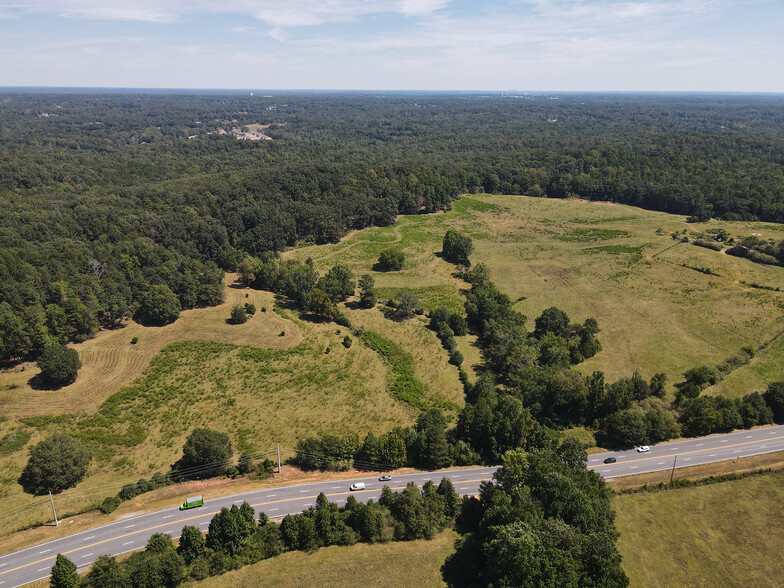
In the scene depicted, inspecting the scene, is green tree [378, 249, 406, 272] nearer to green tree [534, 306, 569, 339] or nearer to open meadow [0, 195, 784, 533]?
open meadow [0, 195, 784, 533]

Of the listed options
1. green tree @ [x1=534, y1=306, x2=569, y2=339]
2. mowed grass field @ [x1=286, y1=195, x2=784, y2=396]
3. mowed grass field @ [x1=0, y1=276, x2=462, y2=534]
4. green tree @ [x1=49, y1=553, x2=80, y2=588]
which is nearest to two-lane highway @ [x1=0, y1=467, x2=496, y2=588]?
green tree @ [x1=49, y1=553, x2=80, y2=588]

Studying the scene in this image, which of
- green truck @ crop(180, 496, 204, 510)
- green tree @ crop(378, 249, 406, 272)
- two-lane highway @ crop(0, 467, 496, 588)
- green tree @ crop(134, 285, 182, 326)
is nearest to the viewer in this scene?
two-lane highway @ crop(0, 467, 496, 588)

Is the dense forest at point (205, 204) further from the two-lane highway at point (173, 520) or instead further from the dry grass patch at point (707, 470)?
the dry grass patch at point (707, 470)

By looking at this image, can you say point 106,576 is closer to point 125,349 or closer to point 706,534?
point 125,349

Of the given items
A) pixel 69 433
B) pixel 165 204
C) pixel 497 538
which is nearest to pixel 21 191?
pixel 165 204

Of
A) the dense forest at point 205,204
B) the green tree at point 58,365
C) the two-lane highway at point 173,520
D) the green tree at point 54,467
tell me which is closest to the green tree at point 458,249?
the dense forest at point 205,204

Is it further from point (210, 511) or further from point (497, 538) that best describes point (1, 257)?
point (497, 538)
